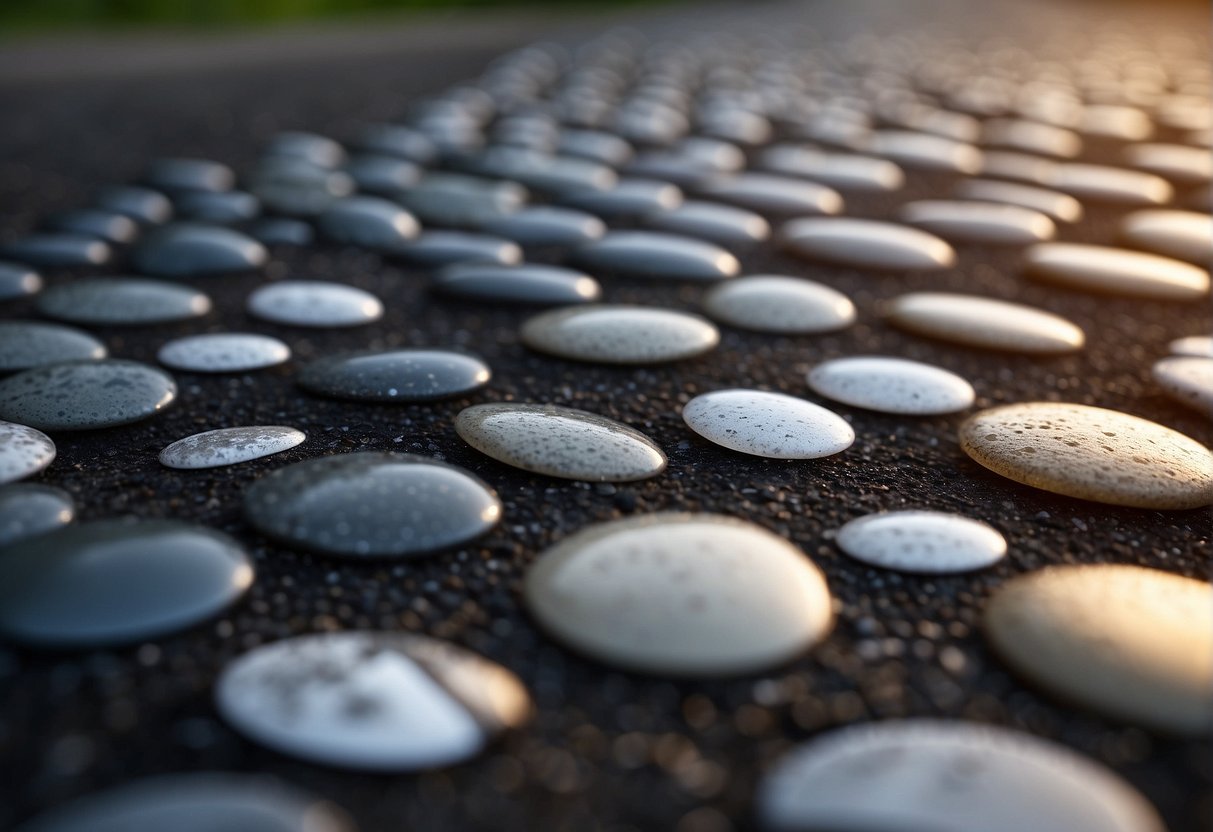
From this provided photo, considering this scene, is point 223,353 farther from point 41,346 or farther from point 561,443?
point 561,443

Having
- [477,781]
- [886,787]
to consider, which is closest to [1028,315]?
[886,787]

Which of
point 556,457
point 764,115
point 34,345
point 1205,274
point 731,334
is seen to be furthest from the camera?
point 764,115

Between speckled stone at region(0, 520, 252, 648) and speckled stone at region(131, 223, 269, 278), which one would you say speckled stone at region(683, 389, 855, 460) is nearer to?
speckled stone at region(0, 520, 252, 648)

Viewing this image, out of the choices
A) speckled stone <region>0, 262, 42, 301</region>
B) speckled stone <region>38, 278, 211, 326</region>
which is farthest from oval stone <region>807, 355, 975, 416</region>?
speckled stone <region>0, 262, 42, 301</region>

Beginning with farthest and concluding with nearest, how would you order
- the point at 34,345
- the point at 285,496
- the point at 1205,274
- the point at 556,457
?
the point at 1205,274
the point at 34,345
the point at 556,457
the point at 285,496

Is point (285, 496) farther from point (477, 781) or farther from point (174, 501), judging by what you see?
point (477, 781)

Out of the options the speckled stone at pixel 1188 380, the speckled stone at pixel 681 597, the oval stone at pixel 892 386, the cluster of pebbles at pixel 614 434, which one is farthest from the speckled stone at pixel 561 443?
the speckled stone at pixel 1188 380

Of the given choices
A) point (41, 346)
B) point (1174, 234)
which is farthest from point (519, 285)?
point (1174, 234)

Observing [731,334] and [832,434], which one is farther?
[731,334]
